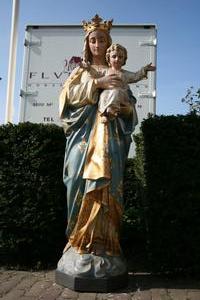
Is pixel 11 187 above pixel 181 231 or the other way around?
above

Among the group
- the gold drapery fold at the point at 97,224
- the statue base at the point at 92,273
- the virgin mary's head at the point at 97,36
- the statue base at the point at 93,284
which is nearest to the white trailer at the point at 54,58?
the virgin mary's head at the point at 97,36

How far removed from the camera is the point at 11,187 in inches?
267

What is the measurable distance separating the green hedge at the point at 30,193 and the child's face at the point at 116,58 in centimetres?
173

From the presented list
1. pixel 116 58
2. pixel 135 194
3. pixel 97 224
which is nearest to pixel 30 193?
pixel 97 224

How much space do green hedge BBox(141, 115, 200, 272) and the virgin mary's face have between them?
50.8 inches

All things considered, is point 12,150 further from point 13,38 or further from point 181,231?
point 13,38

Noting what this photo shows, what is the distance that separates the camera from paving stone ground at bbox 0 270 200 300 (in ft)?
16.1

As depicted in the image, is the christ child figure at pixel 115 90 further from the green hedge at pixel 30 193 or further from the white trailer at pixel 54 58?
the white trailer at pixel 54 58

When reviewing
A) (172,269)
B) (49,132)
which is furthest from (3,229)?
(172,269)

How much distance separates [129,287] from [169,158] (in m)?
1.88

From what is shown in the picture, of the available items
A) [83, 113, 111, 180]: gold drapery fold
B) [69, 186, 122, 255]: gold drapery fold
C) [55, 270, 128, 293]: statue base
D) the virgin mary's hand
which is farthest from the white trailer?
[55, 270, 128, 293]: statue base

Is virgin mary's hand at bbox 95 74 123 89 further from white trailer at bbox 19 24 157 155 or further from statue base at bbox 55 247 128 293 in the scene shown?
white trailer at bbox 19 24 157 155

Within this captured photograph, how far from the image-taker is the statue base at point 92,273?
5020 millimetres

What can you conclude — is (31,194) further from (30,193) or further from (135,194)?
(135,194)
